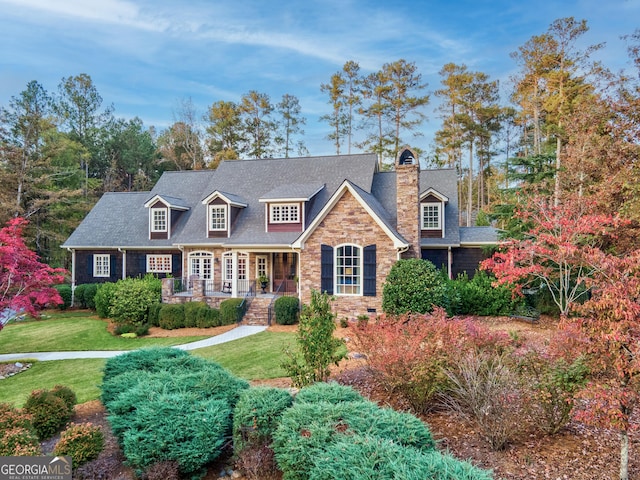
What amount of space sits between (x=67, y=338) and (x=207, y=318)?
17.6ft

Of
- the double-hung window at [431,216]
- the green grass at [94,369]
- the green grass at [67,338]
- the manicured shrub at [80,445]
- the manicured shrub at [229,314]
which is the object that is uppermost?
the double-hung window at [431,216]

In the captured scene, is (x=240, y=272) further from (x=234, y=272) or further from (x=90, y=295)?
(x=90, y=295)

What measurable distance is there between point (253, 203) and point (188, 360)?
45.9 ft

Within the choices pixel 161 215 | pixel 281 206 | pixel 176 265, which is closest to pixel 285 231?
pixel 281 206

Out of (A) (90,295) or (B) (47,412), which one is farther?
(A) (90,295)

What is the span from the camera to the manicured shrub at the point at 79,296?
20547 mm

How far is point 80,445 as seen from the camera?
5.10 metres

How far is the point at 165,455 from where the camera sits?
4.82 metres

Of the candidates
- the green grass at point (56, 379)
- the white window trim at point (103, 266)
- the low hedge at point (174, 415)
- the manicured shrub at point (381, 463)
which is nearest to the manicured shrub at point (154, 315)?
the green grass at point (56, 379)

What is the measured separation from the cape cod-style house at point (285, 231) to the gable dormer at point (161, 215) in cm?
6

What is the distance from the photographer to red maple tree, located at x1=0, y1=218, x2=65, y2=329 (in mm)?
11445

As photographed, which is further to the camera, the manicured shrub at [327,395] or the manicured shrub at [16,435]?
the manicured shrub at [327,395]

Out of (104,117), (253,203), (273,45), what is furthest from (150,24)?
(104,117)

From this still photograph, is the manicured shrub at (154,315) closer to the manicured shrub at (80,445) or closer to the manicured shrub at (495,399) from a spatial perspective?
the manicured shrub at (80,445)
